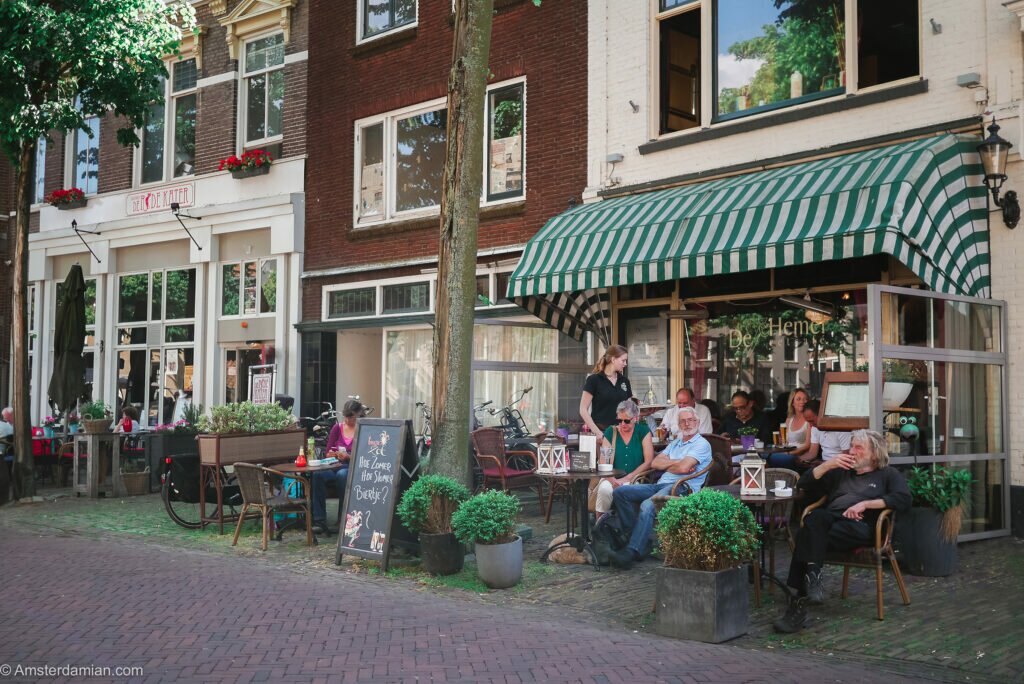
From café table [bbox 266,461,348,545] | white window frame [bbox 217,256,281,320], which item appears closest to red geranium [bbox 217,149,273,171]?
white window frame [bbox 217,256,281,320]

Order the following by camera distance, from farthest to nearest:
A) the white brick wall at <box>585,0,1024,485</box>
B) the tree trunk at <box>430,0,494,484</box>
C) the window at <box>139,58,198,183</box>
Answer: the window at <box>139,58,198,183</box> < the white brick wall at <box>585,0,1024,485</box> < the tree trunk at <box>430,0,494,484</box>

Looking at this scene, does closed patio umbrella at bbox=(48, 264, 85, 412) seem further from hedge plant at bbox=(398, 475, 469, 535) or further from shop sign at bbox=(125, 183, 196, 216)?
hedge plant at bbox=(398, 475, 469, 535)

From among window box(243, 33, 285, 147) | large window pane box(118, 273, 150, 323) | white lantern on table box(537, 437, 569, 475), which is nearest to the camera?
white lantern on table box(537, 437, 569, 475)

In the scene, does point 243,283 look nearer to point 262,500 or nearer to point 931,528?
point 262,500

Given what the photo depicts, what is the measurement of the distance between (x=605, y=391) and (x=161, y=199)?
13213 mm

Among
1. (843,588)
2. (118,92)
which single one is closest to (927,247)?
(843,588)

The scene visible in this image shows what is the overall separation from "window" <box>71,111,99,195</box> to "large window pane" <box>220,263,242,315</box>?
15.2 feet

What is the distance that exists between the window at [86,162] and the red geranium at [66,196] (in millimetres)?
262

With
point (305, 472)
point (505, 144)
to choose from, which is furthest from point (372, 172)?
point (305, 472)

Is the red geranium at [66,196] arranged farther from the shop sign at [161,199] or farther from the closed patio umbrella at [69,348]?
the closed patio umbrella at [69,348]

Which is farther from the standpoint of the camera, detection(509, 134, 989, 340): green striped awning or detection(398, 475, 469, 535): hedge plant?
detection(509, 134, 989, 340): green striped awning

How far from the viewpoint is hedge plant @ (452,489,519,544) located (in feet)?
25.3

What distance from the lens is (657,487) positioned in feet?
27.0

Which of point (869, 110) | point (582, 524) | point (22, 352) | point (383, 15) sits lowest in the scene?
point (582, 524)
